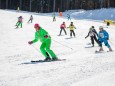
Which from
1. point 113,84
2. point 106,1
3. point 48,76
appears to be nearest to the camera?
point 113,84

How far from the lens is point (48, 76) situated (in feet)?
23.8

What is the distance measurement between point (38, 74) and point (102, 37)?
20.7ft

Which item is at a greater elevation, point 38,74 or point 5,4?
point 5,4

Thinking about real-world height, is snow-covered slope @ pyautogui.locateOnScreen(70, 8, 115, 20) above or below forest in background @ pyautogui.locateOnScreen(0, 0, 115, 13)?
below

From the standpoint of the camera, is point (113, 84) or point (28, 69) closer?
point (113, 84)

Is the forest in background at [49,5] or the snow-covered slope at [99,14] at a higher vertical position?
the forest in background at [49,5]

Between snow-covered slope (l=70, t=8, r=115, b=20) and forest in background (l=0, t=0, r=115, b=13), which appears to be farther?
forest in background (l=0, t=0, r=115, b=13)

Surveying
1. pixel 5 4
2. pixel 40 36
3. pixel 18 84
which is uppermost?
pixel 5 4

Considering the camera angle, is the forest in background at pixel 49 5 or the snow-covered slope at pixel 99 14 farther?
the forest in background at pixel 49 5

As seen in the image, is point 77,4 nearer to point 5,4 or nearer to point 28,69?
point 5,4

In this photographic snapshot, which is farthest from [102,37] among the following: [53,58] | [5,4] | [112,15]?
[5,4]

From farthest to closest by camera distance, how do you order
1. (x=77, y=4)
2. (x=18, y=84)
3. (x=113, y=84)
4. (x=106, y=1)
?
(x=77, y=4) < (x=106, y=1) < (x=18, y=84) < (x=113, y=84)

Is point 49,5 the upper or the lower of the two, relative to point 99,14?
upper

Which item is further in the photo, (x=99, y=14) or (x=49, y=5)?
(x=49, y=5)
